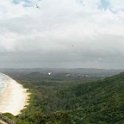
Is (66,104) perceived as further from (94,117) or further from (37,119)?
(37,119)

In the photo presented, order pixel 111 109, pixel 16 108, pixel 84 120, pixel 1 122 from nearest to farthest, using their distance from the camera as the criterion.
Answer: pixel 1 122, pixel 84 120, pixel 111 109, pixel 16 108

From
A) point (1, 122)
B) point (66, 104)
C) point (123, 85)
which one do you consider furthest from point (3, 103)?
point (1, 122)

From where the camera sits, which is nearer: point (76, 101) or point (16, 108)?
point (16, 108)

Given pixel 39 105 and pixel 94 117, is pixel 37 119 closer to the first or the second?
pixel 94 117

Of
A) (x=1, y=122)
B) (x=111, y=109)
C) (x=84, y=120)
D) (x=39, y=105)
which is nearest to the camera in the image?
(x=1, y=122)

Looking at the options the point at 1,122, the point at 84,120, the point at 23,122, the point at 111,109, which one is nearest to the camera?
the point at 1,122

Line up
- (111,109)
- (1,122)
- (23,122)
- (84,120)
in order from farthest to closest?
(111,109), (84,120), (23,122), (1,122)

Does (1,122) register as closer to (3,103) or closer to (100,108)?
(100,108)

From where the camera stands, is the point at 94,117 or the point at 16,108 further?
the point at 16,108

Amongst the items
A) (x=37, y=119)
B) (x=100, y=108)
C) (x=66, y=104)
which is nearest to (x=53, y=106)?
(x=66, y=104)
